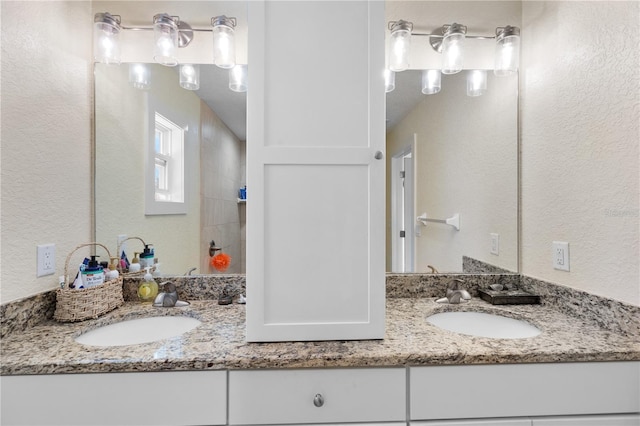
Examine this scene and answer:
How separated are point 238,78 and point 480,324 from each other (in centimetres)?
159

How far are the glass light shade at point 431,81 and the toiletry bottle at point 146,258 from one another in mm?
1568

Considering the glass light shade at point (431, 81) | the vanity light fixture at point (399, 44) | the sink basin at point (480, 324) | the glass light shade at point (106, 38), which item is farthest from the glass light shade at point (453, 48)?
A: the glass light shade at point (106, 38)

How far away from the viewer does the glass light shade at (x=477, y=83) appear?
5.26 ft

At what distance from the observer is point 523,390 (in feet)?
3.07

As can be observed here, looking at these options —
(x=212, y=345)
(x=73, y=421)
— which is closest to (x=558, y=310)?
(x=212, y=345)

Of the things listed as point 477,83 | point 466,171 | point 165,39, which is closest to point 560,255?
point 466,171

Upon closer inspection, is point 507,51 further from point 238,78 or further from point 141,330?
point 141,330

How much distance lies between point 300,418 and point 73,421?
637 millimetres

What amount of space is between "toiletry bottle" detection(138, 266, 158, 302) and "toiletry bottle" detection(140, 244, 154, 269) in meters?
0.07

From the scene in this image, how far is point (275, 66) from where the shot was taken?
1.00 metres

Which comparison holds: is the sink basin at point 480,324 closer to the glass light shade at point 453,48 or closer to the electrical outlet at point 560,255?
the electrical outlet at point 560,255

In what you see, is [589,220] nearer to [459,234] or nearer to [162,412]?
[459,234]

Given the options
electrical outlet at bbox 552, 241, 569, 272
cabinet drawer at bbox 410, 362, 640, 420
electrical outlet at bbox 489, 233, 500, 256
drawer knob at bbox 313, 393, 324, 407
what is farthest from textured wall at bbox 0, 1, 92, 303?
electrical outlet at bbox 552, 241, 569, 272

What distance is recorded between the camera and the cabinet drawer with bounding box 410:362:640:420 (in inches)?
36.4
